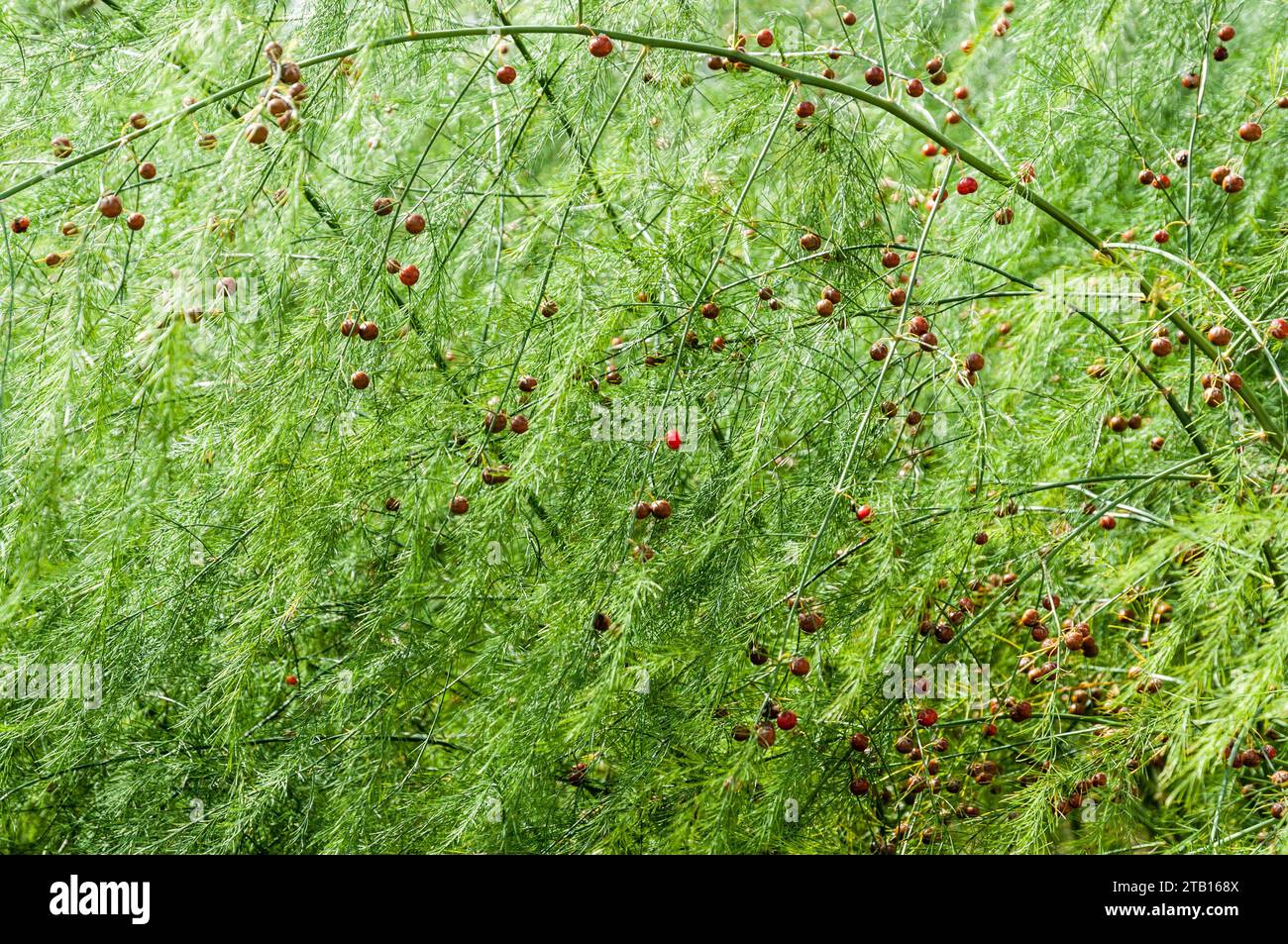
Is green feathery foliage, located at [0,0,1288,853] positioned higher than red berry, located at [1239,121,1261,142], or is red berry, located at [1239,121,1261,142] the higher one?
red berry, located at [1239,121,1261,142]

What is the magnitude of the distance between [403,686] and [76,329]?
93cm

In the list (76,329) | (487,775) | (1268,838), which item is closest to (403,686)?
(487,775)

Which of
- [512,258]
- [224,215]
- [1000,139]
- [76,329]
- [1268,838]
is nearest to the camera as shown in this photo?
[224,215]

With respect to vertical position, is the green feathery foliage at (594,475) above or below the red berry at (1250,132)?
below

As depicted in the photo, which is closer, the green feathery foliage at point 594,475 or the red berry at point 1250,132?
the green feathery foliage at point 594,475

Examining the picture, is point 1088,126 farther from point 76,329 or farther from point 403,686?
point 76,329

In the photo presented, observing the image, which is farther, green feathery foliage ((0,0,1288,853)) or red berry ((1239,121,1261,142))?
red berry ((1239,121,1261,142))

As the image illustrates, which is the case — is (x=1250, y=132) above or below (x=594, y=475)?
above

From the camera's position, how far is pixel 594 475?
2.26m

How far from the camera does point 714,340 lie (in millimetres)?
2234

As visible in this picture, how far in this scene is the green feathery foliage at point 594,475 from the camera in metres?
1.93

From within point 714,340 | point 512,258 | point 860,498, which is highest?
point 512,258

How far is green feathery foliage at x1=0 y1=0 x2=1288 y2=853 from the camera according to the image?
1.93 m

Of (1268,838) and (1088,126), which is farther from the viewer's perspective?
(1088,126)
